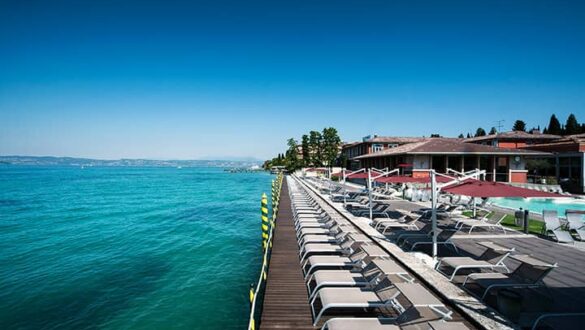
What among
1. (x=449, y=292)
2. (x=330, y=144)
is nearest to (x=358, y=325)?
(x=449, y=292)

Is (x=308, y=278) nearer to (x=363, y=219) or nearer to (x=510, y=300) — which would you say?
(x=510, y=300)

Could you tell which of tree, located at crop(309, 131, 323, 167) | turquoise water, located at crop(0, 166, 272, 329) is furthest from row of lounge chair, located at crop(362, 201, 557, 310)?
tree, located at crop(309, 131, 323, 167)

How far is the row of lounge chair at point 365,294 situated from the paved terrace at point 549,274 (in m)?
1.07

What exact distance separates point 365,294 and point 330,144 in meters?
63.5

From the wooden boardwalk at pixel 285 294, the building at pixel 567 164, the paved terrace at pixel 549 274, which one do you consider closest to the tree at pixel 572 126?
the building at pixel 567 164

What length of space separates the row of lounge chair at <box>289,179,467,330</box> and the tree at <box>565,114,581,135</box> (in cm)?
7008

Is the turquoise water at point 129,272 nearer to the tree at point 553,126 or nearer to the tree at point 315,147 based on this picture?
the tree at point 315,147

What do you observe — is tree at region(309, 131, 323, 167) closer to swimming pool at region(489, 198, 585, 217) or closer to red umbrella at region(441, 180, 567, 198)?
swimming pool at region(489, 198, 585, 217)

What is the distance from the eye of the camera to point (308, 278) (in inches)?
258

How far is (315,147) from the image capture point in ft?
232

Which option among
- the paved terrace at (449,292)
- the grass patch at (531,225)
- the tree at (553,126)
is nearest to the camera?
the paved terrace at (449,292)

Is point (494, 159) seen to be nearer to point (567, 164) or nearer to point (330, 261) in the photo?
point (567, 164)

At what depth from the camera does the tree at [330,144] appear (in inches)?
2660

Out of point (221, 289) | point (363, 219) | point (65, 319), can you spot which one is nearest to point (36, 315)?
point (65, 319)
